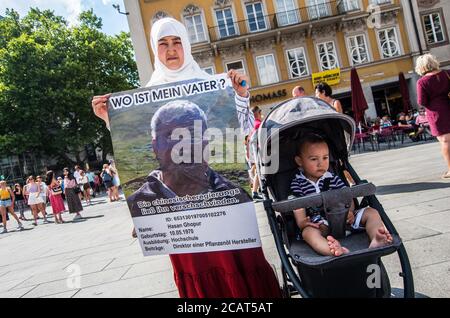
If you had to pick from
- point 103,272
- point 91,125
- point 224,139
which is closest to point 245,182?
point 224,139

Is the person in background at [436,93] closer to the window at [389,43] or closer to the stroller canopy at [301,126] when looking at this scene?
the stroller canopy at [301,126]

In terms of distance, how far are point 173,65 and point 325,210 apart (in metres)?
1.34

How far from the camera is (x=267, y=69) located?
85.4ft

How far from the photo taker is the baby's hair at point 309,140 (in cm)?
267

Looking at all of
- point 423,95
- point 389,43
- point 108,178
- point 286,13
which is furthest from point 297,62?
point 423,95

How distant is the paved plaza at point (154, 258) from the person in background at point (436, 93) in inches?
33.3

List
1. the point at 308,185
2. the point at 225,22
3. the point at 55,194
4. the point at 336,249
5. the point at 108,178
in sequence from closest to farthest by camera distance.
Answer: the point at 336,249 < the point at 308,185 < the point at 55,194 < the point at 108,178 < the point at 225,22

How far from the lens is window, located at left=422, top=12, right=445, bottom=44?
84.5ft

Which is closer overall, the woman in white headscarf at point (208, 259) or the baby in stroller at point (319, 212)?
the baby in stroller at point (319, 212)

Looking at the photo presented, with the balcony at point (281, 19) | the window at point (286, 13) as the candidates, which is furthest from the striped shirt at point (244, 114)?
the window at point (286, 13)

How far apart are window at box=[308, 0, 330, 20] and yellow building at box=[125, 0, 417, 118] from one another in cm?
6

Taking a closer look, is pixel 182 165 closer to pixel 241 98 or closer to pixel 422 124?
pixel 241 98

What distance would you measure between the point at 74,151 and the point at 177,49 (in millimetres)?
32880

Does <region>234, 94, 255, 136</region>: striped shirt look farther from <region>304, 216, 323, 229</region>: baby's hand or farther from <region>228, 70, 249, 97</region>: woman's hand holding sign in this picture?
<region>304, 216, 323, 229</region>: baby's hand
